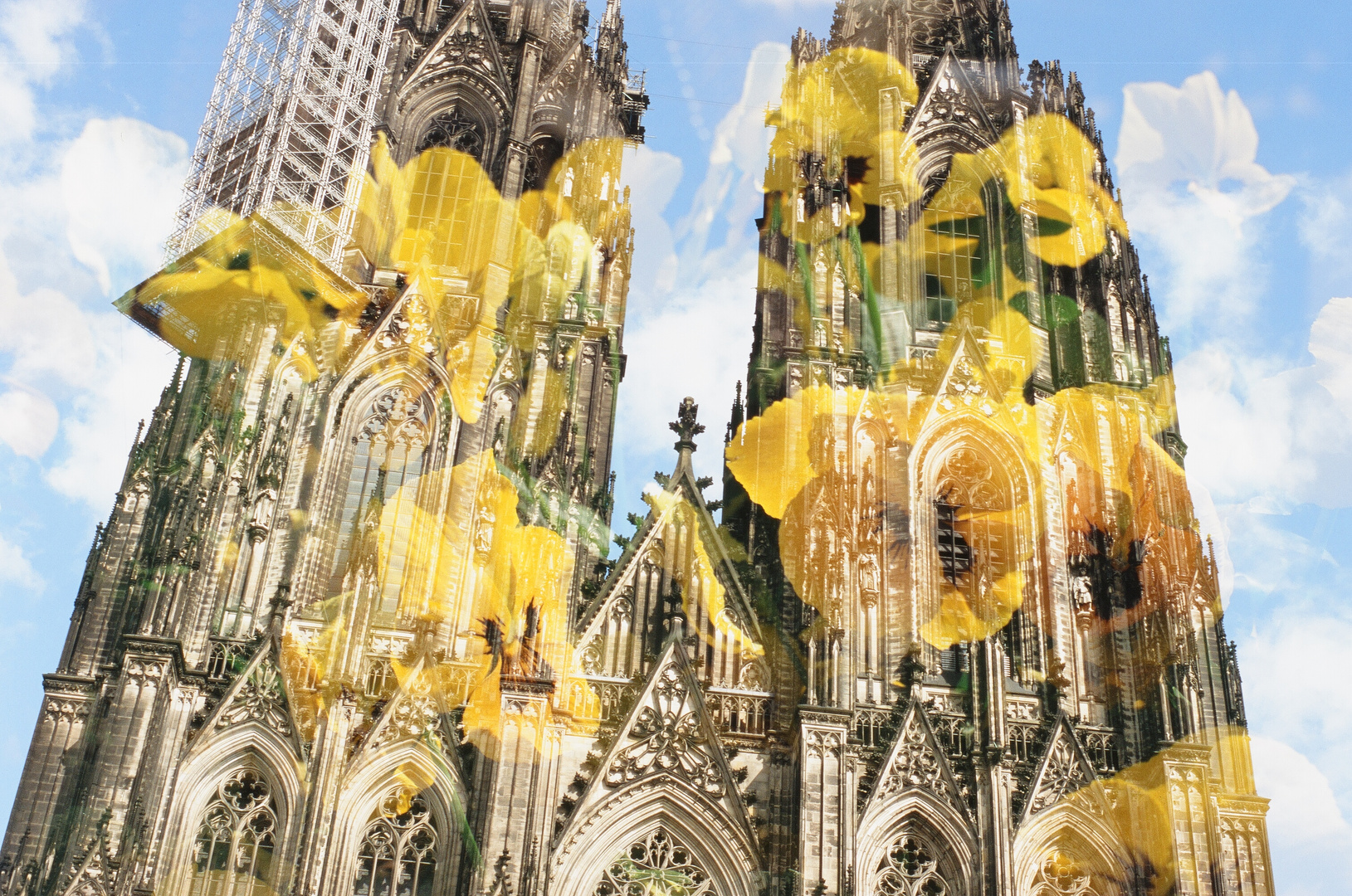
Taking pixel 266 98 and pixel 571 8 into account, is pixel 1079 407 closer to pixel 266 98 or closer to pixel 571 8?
pixel 571 8

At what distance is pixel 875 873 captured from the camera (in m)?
25.7

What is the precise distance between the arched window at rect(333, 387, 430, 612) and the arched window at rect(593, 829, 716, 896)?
6.75 metres

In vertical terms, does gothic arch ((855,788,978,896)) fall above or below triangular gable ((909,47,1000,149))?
below

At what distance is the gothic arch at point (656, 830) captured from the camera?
25453 mm

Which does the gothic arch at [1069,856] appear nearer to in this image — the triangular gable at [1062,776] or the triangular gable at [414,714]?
the triangular gable at [1062,776]

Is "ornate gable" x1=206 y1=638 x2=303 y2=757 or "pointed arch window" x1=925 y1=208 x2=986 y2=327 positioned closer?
"ornate gable" x1=206 y1=638 x2=303 y2=757

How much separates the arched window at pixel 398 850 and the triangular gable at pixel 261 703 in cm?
183

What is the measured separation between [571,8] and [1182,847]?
27928 mm

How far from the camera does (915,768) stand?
26703 mm

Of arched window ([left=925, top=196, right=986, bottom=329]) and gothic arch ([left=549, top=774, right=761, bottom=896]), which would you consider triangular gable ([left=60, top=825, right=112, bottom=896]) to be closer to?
gothic arch ([left=549, top=774, right=761, bottom=896])

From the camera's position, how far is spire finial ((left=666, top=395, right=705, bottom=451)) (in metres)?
31.1

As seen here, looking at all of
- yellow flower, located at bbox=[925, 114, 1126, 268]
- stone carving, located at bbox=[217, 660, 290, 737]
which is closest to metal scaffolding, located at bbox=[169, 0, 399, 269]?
stone carving, located at bbox=[217, 660, 290, 737]

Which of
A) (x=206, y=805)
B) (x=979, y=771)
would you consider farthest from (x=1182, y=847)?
(x=206, y=805)

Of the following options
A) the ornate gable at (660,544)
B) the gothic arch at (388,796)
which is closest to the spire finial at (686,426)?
the ornate gable at (660,544)
